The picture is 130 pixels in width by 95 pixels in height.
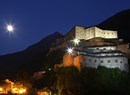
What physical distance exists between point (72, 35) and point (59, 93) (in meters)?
25.8

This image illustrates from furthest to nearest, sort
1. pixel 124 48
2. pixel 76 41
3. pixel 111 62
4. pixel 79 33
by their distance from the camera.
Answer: pixel 79 33 → pixel 76 41 → pixel 124 48 → pixel 111 62

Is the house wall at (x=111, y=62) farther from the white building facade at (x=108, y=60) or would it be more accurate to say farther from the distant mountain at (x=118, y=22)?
the distant mountain at (x=118, y=22)

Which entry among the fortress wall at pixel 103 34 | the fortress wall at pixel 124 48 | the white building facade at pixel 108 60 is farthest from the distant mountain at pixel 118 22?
the white building facade at pixel 108 60

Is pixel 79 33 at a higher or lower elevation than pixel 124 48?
higher

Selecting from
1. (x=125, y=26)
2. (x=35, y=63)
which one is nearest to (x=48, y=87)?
(x=35, y=63)

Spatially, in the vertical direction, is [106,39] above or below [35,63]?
above

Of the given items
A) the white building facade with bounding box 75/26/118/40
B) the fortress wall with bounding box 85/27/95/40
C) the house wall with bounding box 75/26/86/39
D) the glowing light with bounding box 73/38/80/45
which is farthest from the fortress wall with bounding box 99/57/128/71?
the house wall with bounding box 75/26/86/39

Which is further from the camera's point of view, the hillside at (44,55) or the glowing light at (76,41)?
the hillside at (44,55)

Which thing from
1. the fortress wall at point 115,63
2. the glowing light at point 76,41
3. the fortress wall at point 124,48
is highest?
the glowing light at point 76,41

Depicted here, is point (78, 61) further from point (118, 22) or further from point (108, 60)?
point (118, 22)

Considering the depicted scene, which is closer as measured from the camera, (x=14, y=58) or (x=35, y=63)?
(x=35, y=63)

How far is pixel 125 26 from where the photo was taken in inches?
5037

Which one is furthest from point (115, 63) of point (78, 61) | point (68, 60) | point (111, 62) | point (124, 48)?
→ point (68, 60)

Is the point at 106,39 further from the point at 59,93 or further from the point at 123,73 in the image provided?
the point at 59,93
